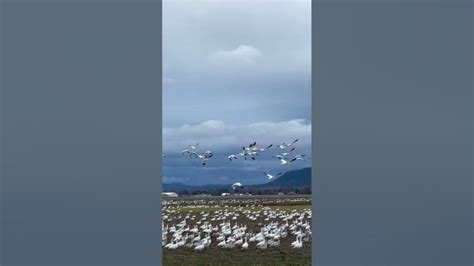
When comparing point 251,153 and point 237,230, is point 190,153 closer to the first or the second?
point 251,153

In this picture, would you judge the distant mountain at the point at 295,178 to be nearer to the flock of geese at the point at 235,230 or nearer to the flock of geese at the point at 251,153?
the flock of geese at the point at 235,230

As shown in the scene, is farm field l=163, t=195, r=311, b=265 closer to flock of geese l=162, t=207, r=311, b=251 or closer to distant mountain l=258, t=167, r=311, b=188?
flock of geese l=162, t=207, r=311, b=251

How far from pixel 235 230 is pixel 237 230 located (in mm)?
→ 56

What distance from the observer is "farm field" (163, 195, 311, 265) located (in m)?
7.23

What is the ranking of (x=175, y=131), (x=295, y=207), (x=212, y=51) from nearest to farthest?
(x=175, y=131), (x=212, y=51), (x=295, y=207)

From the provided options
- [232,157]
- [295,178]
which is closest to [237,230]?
[295,178]

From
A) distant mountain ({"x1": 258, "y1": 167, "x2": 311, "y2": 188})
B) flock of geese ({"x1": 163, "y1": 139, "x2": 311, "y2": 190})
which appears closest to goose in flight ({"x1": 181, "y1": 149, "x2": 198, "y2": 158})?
flock of geese ({"x1": 163, "y1": 139, "x2": 311, "y2": 190})

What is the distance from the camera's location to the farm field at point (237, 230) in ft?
23.7

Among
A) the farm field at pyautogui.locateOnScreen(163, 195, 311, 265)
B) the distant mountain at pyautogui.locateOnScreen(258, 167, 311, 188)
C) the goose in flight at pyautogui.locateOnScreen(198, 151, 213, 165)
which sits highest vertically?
the goose in flight at pyautogui.locateOnScreen(198, 151, 213, 165)
